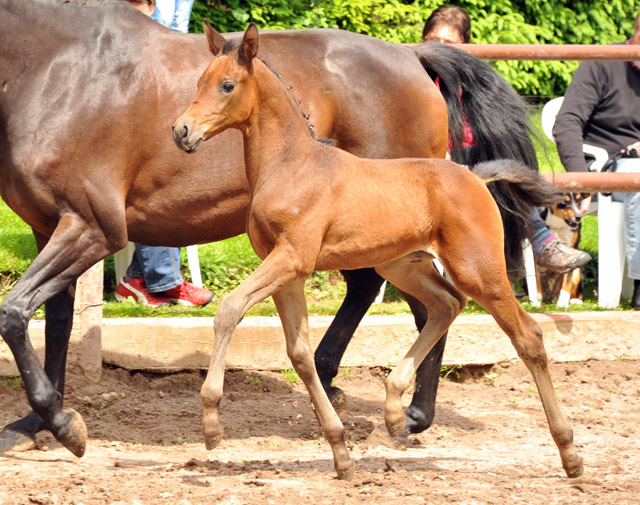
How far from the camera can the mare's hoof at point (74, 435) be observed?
3.87 meters

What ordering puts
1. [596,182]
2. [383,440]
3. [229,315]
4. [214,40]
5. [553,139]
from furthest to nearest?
[553,139]
[596,182]
[383,440]
[214,40]
[229,315]

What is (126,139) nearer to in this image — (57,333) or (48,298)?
(48,298)

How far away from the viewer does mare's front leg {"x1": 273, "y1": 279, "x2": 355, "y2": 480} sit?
12.0 feet

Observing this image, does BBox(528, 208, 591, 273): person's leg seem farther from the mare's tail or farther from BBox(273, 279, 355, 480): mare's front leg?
BBox(273, 279, 355, 480): mare's front leg

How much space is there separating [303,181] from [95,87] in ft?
3.60

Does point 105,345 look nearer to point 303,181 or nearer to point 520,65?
point 303,181

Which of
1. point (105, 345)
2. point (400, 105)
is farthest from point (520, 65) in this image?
point (105, 345)

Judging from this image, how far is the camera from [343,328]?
471cm

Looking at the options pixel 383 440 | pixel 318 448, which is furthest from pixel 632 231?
pixel 318 448

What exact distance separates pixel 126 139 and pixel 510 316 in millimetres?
1771

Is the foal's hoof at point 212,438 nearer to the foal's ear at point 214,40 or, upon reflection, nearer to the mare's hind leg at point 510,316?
the mare's hind leg at point 510,316

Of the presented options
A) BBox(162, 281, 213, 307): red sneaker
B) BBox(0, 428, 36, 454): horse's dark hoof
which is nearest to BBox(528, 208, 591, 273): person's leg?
BBox(162, 281, 213, 307): red sneaker

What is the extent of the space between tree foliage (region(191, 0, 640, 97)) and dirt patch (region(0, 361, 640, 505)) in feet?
17.0

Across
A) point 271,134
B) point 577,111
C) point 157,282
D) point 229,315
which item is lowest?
point 157,282
